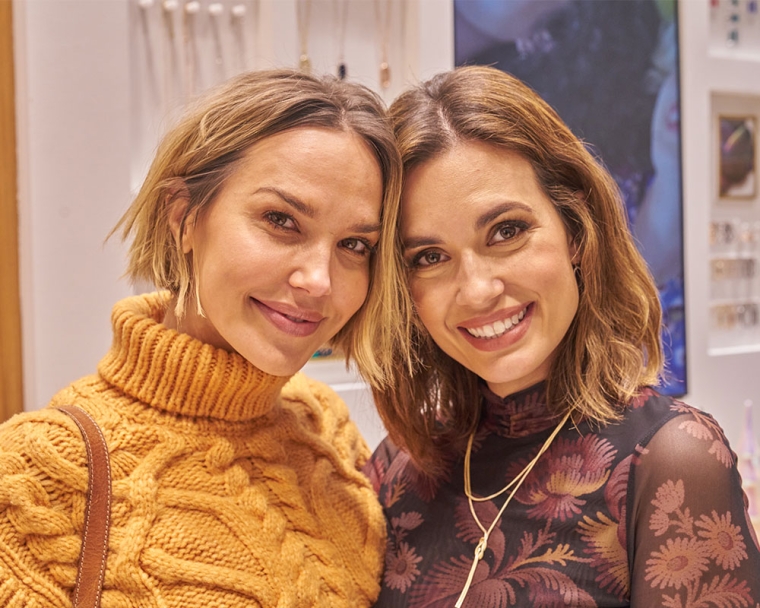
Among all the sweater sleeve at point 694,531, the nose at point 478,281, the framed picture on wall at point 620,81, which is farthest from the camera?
the framed picture on wall at point 620,81

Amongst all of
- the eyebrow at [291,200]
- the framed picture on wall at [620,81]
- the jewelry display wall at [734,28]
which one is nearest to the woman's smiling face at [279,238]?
the eyebrow at [291,200]

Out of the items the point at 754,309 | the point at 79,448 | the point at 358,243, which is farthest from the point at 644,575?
the point at 754,309

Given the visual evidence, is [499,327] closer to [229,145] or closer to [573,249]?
[573,249]

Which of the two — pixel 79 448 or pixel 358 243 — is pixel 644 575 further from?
pixel 79 448

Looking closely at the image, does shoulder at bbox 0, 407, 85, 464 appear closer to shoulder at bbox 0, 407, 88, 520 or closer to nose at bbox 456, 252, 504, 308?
shoulder at bbox 0, 407, 88, 520

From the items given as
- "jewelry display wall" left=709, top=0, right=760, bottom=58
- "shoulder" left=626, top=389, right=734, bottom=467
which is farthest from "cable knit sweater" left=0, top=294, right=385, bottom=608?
"jewelry display wall" left=709, top=0, right=760, bottom=58

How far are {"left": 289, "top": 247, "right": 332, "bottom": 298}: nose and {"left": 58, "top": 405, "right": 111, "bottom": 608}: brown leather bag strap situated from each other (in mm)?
419

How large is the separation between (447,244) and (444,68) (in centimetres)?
182

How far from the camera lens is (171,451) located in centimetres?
140

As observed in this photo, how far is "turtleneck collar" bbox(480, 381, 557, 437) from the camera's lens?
5.36ft

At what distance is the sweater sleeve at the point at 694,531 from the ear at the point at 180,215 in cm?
92

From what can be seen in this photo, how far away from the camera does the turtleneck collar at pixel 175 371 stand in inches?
56.4

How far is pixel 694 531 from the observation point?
132 cm

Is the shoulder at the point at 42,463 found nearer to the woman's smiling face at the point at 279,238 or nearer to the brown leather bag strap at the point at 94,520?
the brown leather bag strap at the point at 94,520
